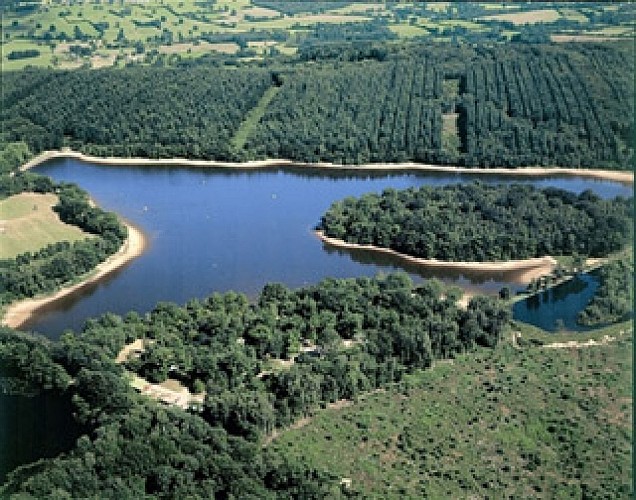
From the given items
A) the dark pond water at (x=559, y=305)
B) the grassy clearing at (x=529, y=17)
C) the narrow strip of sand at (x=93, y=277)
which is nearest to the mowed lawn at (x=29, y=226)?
the narrow strip of sand at (x=93, y=277)

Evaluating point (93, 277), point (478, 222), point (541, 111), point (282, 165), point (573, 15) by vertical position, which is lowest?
point (93, 277)

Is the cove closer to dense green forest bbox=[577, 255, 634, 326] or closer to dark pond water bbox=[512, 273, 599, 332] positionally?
dark pond water bbox=[512, 273, 599, 332]

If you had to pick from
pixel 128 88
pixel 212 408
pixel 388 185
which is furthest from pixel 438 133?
pixel 212 408

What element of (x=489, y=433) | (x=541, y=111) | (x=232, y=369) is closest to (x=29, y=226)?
(x=232, y=369)

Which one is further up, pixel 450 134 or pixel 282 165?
pixel 450 134

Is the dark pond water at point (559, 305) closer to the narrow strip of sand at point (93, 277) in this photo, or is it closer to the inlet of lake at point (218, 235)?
the inlet of lake at point (218, 235)

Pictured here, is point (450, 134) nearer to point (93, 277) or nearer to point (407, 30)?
point (407, 30)
